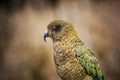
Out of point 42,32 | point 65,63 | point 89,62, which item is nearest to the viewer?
point 65,63

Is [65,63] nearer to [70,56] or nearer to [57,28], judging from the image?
[70,56]

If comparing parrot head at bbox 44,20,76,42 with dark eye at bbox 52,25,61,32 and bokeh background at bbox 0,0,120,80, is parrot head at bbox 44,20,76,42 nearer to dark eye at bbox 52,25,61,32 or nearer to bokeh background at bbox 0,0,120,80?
dark eye at bbox 52,25,61,32

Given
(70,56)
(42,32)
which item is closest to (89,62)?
(70,56)

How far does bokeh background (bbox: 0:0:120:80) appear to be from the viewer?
6.26 meters

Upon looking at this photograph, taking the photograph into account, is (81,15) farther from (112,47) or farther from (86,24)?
(112,47)

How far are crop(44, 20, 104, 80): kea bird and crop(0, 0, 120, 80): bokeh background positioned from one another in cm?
391

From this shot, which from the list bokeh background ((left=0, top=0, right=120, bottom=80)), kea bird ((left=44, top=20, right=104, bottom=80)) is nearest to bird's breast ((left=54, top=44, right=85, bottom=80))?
kea bird ((left=44, top=20, right=104, bottom=80))

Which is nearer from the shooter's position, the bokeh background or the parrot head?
the parrot head

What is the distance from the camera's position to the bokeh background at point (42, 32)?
6.26 metres

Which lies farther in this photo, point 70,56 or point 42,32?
point 42,32

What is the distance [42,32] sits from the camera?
6.27 metres

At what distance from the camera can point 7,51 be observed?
6613 millimetres

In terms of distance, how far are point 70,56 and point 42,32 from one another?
13.6 feet

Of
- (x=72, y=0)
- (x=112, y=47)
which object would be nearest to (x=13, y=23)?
(x=72, y=0)
